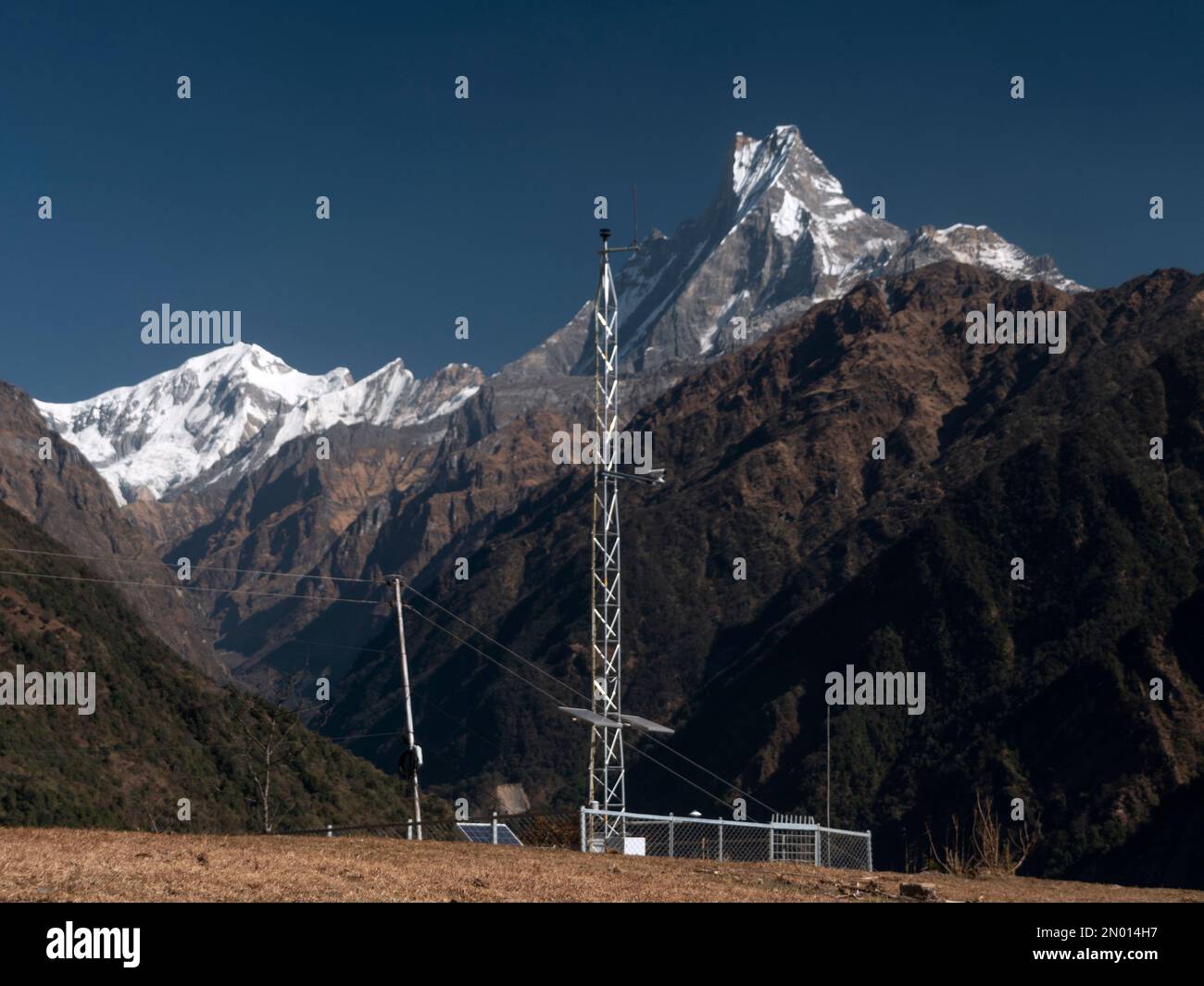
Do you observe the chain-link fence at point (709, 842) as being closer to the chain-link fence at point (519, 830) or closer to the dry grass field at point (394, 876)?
the chain-link fence at point (519, 830)

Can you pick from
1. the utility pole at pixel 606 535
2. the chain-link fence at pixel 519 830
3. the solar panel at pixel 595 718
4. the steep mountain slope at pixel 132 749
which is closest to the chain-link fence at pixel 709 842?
the chain-link fence at pixel 519 830

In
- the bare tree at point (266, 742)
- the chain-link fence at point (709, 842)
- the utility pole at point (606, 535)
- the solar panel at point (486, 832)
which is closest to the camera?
the chain-link fence at point (709, 842)

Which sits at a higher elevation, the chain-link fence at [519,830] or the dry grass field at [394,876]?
the dry grass field at [394,876]

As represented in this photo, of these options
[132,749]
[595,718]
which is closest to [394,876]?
[595,718]

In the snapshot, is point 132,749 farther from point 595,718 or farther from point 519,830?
point 519,830
